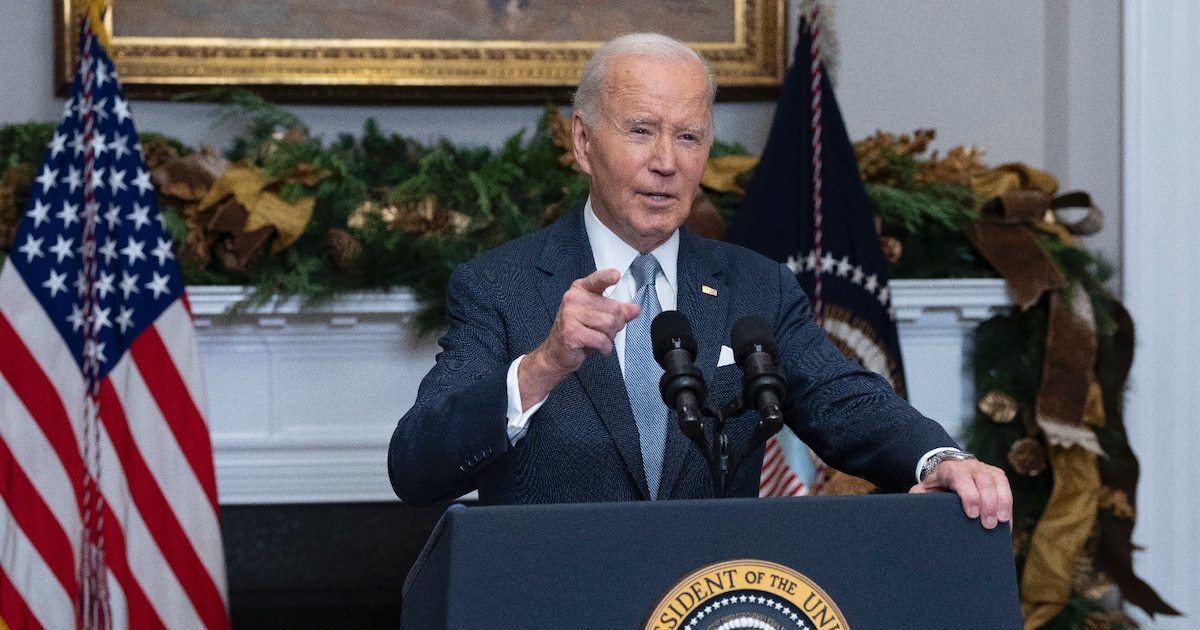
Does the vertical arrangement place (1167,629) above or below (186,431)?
below

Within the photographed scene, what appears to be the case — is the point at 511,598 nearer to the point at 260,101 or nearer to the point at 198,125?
the point at 260,101

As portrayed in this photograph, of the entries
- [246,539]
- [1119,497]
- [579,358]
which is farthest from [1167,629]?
[579,358]

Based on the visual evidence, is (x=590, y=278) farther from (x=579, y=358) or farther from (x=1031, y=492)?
(x=1031, y=492)

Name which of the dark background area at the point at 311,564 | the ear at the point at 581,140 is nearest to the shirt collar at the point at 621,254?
the ear at the point at 581,140

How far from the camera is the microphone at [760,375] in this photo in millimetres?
1482

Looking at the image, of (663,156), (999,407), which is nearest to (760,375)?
(663,156)

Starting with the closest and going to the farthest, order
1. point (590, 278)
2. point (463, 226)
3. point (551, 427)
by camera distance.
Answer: point (590, 278) → point (551, 427) → point (463, 226)

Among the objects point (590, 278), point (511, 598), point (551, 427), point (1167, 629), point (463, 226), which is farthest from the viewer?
point (1167, 629)

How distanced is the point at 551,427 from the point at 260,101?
232cm

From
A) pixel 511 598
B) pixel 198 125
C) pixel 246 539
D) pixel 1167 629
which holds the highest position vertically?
pixel 198 125

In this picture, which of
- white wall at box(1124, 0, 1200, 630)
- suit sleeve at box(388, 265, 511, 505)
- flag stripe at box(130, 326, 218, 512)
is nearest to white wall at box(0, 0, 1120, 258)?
white wall at box(1124, 0, 1200, 630)

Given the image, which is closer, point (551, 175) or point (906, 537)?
point (906, 537)

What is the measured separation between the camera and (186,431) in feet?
11.1

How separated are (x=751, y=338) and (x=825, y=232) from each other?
7.01ft
